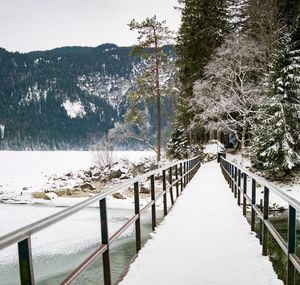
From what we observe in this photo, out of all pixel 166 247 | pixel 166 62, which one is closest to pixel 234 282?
pixel 166 247

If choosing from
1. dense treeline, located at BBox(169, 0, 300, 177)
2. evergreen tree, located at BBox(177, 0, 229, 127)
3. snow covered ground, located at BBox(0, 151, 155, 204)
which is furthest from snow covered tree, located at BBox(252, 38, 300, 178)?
evergreen tree, located at BBox(177, 0, 229, 127)

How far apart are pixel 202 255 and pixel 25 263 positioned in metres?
3.76

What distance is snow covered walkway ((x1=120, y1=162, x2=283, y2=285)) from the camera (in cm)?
445

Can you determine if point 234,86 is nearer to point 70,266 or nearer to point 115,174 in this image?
point 115,174

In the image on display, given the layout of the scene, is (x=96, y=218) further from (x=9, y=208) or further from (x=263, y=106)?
(x=263, y=106)

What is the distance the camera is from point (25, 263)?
216 centimetres

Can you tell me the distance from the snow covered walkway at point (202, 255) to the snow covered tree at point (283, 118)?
13.0 metres

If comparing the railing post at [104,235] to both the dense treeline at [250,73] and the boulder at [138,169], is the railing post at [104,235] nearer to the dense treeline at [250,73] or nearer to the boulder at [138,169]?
the dense treeline at [250,73]

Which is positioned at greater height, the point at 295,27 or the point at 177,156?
the point at 295,27

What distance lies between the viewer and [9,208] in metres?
23.4

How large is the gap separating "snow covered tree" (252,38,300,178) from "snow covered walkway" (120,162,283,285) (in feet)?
42.7

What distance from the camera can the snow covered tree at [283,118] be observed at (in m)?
20.7

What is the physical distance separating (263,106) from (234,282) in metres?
19.5

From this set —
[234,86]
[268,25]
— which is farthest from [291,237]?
[268,25]
